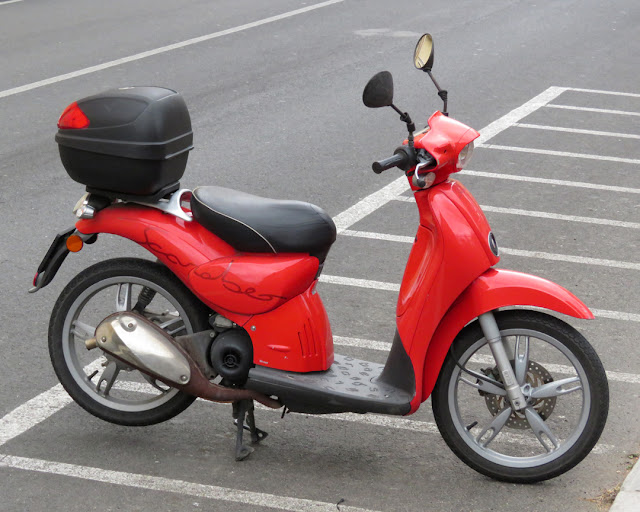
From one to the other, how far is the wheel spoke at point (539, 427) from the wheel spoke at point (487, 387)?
0.40ft

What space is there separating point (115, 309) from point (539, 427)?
1841 mm

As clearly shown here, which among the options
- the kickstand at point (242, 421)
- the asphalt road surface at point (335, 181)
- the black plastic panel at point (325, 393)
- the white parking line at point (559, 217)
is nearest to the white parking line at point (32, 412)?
the asphalt road surface at point (335, 181)

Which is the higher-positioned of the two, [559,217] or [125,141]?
[125,141]

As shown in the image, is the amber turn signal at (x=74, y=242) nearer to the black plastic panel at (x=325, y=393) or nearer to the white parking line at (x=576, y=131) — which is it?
the black plastic panel at (x=325, y=393)

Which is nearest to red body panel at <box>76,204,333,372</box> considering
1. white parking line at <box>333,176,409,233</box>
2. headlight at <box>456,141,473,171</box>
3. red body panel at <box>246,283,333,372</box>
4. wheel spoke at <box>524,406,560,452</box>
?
red body panel at <box>246,283,333,372</box>

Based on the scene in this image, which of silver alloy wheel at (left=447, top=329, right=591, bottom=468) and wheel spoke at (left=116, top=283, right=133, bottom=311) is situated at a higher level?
wheel spoke at (left=116, top=283, right=133, bottom=311)

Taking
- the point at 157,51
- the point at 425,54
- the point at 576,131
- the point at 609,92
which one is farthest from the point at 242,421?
the point at 157,51

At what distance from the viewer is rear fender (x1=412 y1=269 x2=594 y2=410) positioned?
13.6ft

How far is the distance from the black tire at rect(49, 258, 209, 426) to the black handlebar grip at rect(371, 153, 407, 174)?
102 centimetres

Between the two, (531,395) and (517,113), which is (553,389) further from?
(517,113)

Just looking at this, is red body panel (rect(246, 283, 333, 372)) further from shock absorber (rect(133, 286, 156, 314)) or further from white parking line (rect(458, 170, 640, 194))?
white parking line (rect(458, 170, 640, 194))

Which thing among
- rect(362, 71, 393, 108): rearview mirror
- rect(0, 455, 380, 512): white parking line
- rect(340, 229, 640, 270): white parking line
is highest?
rect(362, 71, 393, 108): rearview mirror

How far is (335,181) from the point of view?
8.66 m

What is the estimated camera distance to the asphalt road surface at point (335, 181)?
441 cm
